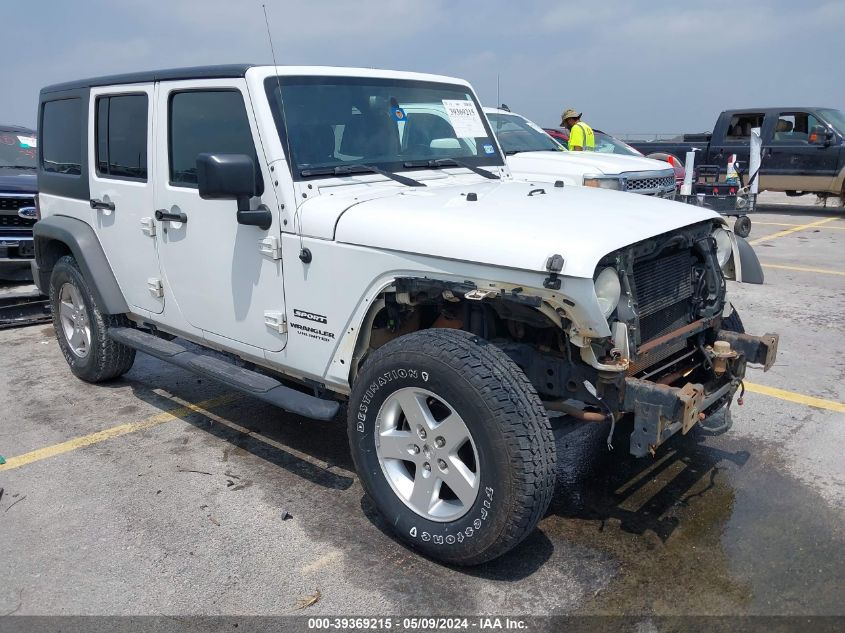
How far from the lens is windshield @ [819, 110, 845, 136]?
14.5 metres

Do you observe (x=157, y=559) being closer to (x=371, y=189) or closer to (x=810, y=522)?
(x=371, y=189)

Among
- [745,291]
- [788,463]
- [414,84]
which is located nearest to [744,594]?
[788,463]

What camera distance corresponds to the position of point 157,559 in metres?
3.27

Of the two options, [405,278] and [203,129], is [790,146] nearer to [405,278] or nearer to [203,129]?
[203,129]

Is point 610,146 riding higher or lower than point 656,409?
higher

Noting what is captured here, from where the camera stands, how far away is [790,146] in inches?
583

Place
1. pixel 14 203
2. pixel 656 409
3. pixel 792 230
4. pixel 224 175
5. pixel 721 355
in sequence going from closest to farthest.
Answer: pixel 656 409 → pixel 224 175 → pixel 721 355 → pixel 14 203 → pixel 792 230

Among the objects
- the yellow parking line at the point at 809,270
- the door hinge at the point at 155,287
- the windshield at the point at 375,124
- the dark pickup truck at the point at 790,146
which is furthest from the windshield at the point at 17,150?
the dark pickup truck at the point at 790,146

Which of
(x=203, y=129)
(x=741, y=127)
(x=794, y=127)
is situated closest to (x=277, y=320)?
(x=203, y=129)

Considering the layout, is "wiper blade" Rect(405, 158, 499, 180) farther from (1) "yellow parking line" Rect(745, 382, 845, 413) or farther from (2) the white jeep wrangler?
(1) "yellow parking line" Rect(745, 382, 845, 413)

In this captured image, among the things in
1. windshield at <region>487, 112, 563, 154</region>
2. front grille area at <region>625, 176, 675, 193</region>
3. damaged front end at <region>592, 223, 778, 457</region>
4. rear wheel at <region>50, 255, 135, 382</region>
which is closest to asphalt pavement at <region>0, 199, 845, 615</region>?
rear wheel at <region>50, 255, 135, 382</region>

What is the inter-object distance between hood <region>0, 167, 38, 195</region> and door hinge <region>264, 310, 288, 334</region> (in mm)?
5650

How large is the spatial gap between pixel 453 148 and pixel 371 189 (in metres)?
0.92

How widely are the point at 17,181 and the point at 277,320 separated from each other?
6070 millimetres
